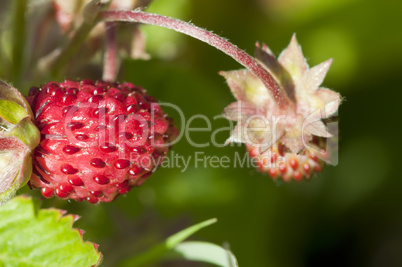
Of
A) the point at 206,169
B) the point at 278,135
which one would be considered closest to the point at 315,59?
the point at 206,169

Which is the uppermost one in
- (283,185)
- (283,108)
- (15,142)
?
(283,108)

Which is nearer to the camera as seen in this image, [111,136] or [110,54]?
[111,136]

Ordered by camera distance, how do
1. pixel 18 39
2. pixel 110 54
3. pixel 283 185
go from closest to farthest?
pixel 110 54 < pixel 18 39 < pixel 283 185

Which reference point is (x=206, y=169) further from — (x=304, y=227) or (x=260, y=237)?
(x=304, y=227)

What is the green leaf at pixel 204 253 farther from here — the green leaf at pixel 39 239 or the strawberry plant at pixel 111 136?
the green leaf at pixel 39 239

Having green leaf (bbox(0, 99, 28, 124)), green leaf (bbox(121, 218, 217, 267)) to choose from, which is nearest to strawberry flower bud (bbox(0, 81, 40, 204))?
green leaf (bbox(0, 99, 28, 124))

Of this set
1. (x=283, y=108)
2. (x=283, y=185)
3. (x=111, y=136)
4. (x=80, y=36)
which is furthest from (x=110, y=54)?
(x=283, y=185)

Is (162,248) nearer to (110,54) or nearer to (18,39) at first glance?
(110,54)
